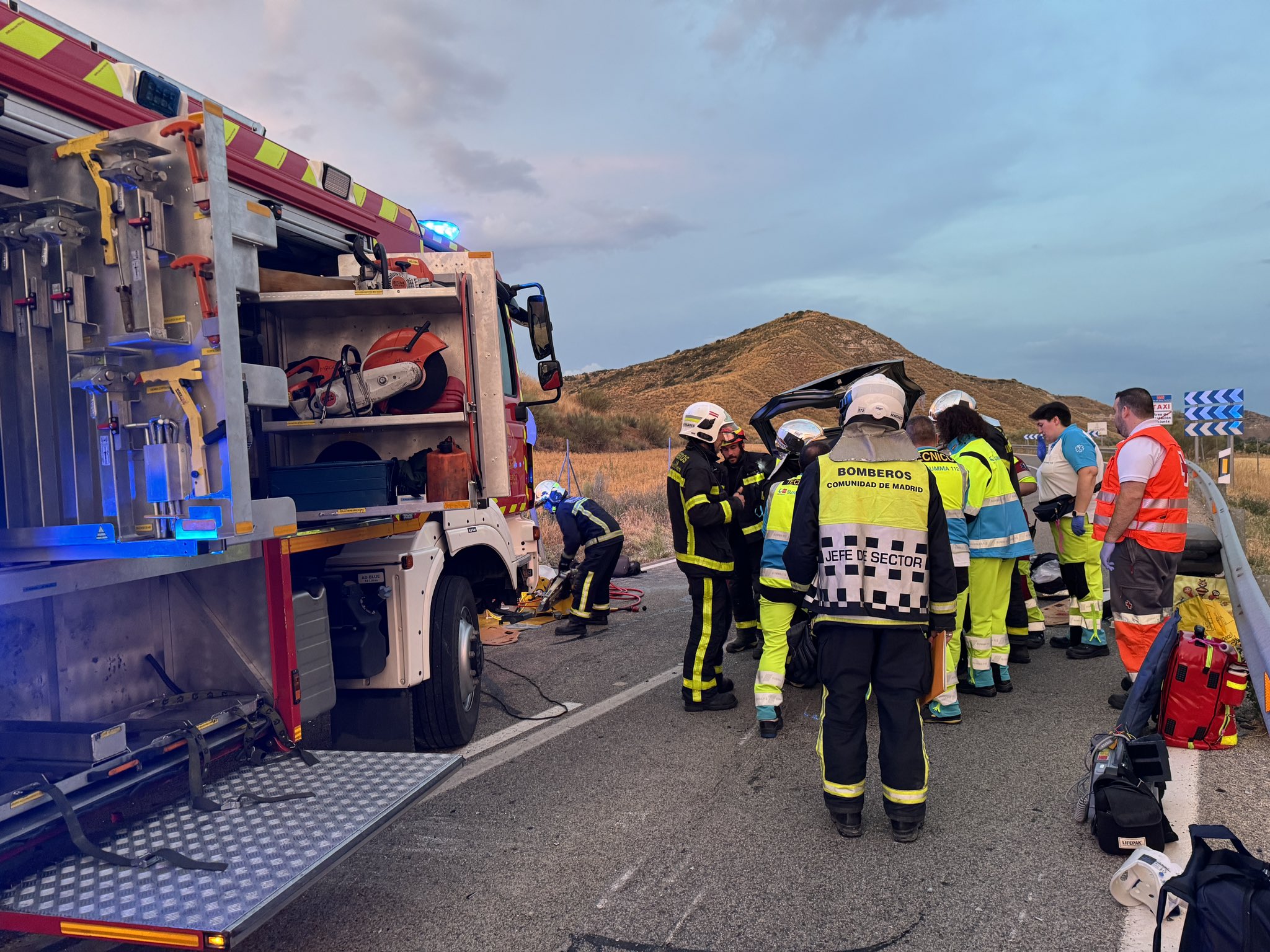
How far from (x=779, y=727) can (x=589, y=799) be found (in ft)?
4.65

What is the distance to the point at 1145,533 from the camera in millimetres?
5309

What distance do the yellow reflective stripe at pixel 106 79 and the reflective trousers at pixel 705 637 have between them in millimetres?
3850

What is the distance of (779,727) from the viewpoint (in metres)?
5.27

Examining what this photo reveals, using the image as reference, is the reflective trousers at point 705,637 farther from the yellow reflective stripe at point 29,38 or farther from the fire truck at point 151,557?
the yellow reflective stripe at point 29,38

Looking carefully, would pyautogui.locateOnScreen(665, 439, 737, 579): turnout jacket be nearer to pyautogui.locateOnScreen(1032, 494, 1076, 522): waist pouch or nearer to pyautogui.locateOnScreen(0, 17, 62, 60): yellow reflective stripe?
pyautogui.locateOnScreen(1032, 494, 1076, 522): waist pouch

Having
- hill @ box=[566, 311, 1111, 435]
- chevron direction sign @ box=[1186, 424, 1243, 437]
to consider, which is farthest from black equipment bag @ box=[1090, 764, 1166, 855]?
hill @ box=[566, 311, 1111, 435]

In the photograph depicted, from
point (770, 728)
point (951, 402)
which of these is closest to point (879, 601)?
point (770, 728)

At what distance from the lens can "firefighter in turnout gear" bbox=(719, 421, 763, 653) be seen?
6395 millimetres

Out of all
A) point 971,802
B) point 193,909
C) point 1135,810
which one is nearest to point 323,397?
point 193,909

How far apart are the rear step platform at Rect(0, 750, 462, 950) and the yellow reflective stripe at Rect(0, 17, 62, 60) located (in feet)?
8.32

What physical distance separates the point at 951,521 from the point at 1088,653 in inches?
84.3

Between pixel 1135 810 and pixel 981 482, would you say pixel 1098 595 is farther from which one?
pixel 1135 810

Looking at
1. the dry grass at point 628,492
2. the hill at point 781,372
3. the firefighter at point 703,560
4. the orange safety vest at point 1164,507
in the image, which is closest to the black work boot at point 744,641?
the firefighter at point 703,560

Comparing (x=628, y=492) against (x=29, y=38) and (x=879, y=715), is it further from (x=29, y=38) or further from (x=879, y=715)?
(x=29, y=38)
